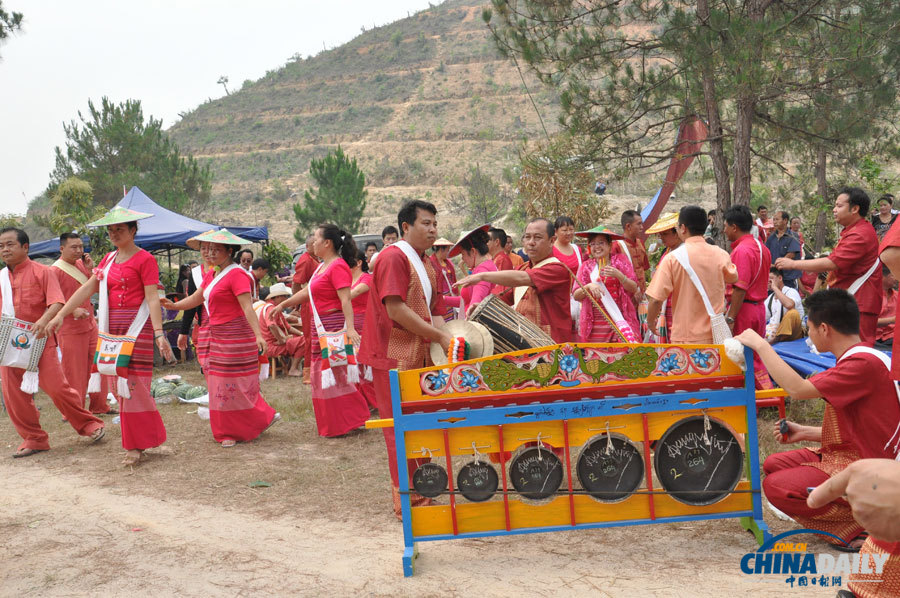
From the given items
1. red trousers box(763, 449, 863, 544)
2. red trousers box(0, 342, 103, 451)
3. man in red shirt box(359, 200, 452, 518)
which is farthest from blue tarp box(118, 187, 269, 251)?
red trousers box(763, 449, 863, 544)

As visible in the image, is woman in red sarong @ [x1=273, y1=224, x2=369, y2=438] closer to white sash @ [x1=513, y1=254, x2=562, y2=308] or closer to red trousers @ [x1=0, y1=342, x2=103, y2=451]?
white sash @ [x1=513, y1=254, x2=562, y2=308]

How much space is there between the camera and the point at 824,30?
963cm

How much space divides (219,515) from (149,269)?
2.26 m

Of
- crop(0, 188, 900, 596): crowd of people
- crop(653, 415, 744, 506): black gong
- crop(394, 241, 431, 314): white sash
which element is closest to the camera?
crop(0, 188, 900, 596): crowd of people

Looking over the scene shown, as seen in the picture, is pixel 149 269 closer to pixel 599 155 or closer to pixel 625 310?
pixel 625 310

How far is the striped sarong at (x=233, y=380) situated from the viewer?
6492 mm

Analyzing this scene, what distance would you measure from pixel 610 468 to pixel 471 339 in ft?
3.30

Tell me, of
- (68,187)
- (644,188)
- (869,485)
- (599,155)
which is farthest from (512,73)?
(869,485)

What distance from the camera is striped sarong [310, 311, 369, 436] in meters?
6.76

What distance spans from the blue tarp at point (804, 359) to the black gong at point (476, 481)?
3.93 m

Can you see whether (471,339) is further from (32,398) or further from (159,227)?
(159,227)

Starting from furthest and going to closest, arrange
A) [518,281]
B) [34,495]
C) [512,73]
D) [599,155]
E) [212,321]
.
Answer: [512,73], [599,155], [212,321], [34,495], [518,281]

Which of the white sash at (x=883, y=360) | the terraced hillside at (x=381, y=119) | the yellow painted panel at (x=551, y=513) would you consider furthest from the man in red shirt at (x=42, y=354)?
the terraced hillside at (x=381, y=119)

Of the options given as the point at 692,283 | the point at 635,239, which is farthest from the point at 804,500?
the point at 635,239
